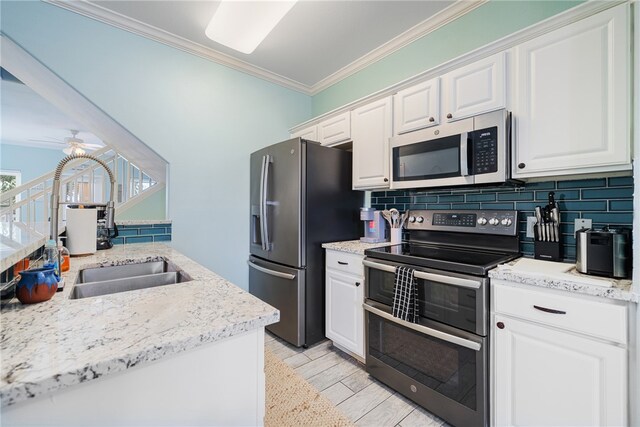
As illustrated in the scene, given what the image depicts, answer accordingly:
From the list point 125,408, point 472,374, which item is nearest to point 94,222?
point 125,408

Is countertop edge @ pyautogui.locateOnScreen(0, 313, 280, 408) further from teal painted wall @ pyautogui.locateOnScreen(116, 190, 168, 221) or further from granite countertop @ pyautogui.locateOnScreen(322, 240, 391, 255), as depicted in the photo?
teal painted wall @ pyautogui.locateOnScreen(116, 190, 168, 221)

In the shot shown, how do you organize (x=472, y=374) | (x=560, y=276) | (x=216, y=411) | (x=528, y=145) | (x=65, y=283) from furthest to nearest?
(x=528, y=145) → (x=472, y=374) → (x=560, y=276) → (x=65, y=283) → (x=216, y=411)

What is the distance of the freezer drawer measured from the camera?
2234 millimetres

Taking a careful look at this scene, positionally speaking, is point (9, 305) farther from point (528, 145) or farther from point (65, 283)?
point (528, 145)

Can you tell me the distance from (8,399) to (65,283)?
80 centimetres

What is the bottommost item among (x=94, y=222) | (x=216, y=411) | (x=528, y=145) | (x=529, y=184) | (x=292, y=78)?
(x=216, y=411)

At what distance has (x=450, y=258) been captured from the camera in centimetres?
156

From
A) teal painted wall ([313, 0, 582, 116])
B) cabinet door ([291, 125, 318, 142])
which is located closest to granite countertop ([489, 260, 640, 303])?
teal painted wall ([313, 0, 582, 116])

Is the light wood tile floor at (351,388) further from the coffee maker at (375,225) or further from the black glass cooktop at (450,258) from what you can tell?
the coffee maker at (375,225)

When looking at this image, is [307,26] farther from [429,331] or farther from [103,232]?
[429,331]

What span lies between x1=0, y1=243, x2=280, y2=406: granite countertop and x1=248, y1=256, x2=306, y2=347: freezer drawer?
130 centimetres

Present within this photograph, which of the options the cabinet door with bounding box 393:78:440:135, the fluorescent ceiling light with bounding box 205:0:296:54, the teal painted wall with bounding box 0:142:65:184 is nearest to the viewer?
the fluorescent ceiling light with bounding box 205:0:296:54

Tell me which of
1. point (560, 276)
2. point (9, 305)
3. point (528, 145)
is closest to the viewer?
point (9, 305)

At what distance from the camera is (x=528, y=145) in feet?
4.84
